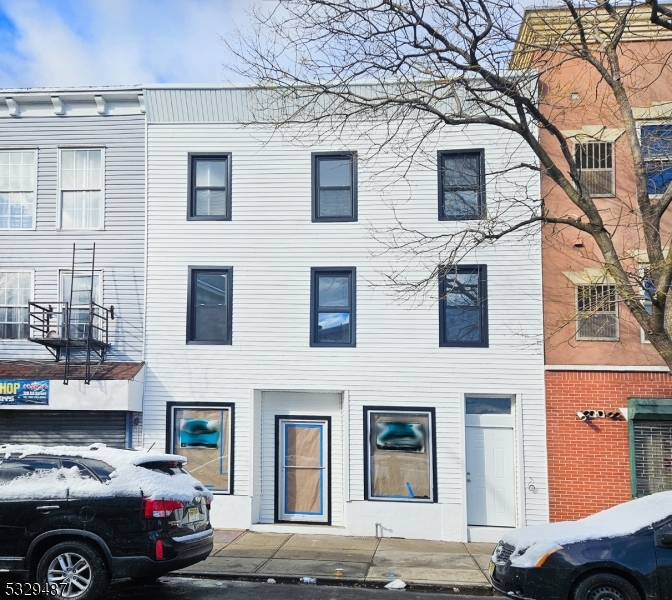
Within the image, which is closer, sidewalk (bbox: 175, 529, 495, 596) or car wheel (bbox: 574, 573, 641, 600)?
car wheel (bbox: 574, 573, 641, 600)

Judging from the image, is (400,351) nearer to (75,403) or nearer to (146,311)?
(146,311)

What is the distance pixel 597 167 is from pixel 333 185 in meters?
5.07

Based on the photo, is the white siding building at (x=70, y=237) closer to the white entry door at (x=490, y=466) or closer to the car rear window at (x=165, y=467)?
the car rear window at (x=165, y=467)

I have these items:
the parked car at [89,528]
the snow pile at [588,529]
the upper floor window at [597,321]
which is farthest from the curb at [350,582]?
the upper floor window at [597,321]

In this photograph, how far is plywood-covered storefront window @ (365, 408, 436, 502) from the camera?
46.3 feet

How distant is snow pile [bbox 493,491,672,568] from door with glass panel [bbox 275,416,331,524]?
6003mm

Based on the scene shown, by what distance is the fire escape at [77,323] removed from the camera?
14477 mm

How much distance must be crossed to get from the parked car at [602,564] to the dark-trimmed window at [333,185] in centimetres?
822

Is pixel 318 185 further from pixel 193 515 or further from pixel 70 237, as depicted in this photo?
pixel 193 515

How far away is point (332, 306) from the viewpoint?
48.7 ft

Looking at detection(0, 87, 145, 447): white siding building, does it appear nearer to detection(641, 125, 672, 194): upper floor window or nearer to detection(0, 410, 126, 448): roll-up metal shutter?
detection(0, 410, 126, 448): roll-up metal shutter

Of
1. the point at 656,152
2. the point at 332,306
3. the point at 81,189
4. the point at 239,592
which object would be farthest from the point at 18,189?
the point at 656,152

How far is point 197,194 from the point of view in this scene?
15445mm

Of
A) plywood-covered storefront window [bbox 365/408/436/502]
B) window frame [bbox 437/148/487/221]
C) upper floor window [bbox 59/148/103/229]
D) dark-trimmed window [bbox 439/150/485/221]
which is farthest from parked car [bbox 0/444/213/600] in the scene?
dark-trimmed window [bbox 439/150/485/221]
